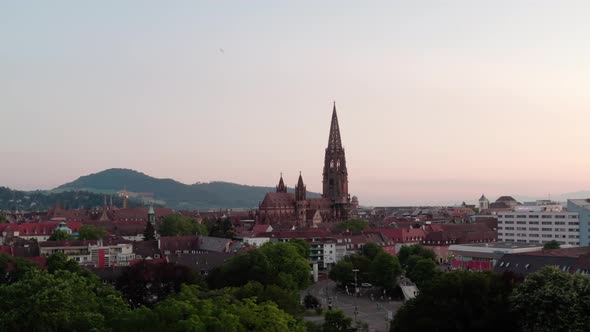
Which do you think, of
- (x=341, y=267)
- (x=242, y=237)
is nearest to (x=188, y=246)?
(x=242, y=237)

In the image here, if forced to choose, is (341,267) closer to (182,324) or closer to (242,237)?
(242,237)

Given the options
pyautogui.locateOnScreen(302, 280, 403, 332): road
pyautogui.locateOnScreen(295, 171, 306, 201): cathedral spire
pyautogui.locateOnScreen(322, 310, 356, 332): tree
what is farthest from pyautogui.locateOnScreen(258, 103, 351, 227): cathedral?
pyautogui.locateOnScreen(322, 310, 356, 332): tree

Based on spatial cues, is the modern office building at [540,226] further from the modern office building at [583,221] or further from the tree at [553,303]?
the tree at [553,303]

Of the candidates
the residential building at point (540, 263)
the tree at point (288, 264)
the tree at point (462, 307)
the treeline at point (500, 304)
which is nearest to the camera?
the treeline at point (500, 304)

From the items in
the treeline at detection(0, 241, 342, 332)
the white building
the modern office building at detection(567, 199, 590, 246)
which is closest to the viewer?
the treeline at detection(0, 241, 342, 332)

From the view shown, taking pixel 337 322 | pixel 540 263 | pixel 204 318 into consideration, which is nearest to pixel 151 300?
pixel 337 322

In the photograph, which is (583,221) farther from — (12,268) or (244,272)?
(12,268)

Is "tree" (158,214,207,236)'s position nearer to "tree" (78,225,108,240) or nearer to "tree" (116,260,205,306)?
"tree" (78,225,108,240)

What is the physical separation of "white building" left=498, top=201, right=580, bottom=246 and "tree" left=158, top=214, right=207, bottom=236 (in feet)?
203

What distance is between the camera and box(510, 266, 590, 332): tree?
140ft

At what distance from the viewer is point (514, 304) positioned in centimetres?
A: 4497

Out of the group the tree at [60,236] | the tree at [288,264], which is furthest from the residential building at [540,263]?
the tree at [60,236]

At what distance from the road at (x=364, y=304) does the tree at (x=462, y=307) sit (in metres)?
16.4

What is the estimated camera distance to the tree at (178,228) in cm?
14988
